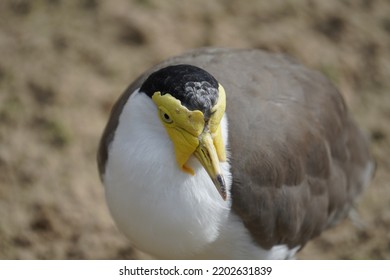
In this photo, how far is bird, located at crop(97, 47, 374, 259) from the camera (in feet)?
11.1

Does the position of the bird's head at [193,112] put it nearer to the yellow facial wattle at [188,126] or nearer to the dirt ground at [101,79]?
the yellow facial wattle at [188,126]

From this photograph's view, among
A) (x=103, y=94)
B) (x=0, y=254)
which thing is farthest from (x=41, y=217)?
(x=103, y=94)

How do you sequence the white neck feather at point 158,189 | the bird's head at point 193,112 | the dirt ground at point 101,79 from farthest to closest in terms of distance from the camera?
the dirt ground at point 101,79 → the white neck feather at point 158,189 → the bird's head at point 193,112

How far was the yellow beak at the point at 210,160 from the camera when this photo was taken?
3.32 meters

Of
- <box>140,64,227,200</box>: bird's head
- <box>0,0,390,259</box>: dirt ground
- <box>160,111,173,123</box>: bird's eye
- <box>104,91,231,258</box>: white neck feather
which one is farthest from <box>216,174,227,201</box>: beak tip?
<box>0,0,390,259</box>: dirt ground

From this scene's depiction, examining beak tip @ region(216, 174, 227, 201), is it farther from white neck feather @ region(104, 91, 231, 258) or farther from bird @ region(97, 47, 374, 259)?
white neck feather @ region(104, 91, 231, 258)

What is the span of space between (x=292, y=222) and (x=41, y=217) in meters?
1.67

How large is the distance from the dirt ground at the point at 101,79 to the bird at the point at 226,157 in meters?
0.89

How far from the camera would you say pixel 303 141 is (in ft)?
13.0

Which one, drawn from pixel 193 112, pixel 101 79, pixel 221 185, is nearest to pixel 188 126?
pixel 193 112

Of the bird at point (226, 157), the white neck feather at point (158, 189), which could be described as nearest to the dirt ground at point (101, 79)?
the bird at point (226, 157)

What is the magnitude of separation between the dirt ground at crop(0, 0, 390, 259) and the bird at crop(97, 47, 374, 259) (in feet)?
2.91

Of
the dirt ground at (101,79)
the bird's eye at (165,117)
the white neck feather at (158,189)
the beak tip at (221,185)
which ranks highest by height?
the bird's eye at (165,117)

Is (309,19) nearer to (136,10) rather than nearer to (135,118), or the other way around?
(136,10)
